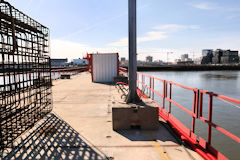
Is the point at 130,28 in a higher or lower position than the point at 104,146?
higher

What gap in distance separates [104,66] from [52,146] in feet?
42.7

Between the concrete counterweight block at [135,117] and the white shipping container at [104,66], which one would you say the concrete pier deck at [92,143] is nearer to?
the concrete counterweight block at [135,117]

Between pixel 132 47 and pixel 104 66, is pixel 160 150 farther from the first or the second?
pixel 104 66

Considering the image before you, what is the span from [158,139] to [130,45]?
3.01 m

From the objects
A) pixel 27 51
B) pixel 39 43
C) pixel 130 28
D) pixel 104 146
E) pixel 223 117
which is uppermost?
pixel 130 28

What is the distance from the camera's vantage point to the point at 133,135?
4.44 meters

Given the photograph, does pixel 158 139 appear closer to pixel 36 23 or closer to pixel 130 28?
pixel 130 28

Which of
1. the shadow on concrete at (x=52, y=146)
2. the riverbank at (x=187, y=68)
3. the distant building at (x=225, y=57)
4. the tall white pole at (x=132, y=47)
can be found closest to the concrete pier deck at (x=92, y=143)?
the shadow on concrete at (x=52, y=146)

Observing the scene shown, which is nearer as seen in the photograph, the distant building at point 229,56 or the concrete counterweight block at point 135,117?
the concrete counterweight block at point 135,117

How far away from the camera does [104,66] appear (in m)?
16.5

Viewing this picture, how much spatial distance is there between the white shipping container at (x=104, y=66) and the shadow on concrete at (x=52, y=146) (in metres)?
11.8

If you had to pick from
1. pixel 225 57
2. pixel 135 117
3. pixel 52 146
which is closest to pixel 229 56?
pixel 225 57

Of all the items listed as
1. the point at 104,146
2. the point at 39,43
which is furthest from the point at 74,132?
the point at 39,43

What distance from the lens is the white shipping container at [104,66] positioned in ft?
53.6
